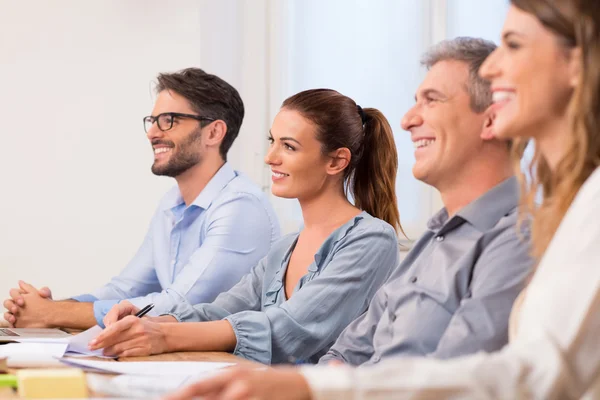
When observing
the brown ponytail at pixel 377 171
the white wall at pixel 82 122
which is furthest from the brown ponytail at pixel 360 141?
the white wall at pixel 82 122

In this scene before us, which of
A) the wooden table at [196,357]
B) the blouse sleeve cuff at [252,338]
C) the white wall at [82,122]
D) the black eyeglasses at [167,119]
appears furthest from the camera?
the white wall at [82,122]

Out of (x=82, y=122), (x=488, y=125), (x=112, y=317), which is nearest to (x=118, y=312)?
(x=112, y=317)

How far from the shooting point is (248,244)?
3.02m

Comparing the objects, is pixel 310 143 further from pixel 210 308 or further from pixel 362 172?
pixel 210 308

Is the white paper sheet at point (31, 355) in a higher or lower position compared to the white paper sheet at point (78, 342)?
higher

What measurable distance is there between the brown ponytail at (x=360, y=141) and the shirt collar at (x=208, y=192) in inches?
27.4

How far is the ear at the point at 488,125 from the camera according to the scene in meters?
1.80

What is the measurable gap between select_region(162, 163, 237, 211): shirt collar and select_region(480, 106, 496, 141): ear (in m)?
1.55

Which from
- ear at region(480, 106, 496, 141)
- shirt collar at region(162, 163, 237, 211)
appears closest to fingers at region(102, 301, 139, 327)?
shirt collar at region(162, 163, 237, 211)

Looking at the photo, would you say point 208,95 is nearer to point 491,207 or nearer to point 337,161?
point 337,161

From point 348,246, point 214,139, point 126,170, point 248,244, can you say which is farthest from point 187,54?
point 348,246

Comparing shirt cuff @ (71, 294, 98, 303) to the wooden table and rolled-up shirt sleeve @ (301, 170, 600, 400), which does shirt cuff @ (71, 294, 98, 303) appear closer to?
the wooden table

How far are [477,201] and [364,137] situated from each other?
95 centimetres

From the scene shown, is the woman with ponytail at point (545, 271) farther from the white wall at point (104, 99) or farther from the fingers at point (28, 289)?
the white wall at point (104, 99)
